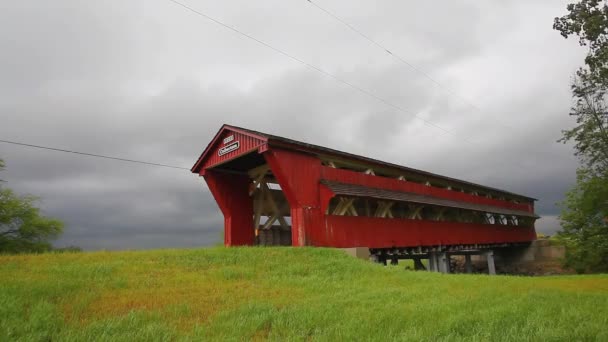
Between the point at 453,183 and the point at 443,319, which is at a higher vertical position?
the point at 453,183

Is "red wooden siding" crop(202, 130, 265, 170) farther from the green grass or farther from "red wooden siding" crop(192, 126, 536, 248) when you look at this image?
the green grass

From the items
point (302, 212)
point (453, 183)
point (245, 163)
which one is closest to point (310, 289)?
point (302, 212)

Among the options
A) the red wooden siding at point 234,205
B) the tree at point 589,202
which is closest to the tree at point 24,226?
the red wooden siding at point 234,205

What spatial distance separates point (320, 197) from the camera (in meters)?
18.6

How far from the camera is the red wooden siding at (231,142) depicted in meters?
18.0

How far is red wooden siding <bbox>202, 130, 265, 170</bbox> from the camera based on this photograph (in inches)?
710

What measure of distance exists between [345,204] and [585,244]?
20691 millimetres

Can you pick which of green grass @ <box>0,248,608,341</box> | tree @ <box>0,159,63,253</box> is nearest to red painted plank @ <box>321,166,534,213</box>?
green grass @ <box>0,248,608,341</box>

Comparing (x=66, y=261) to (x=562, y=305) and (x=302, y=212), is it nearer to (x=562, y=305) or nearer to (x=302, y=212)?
(x=302, y=212)

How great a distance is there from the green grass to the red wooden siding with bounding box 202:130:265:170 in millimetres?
6825

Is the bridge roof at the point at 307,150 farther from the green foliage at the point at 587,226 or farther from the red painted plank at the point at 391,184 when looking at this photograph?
the green foliage at the point at 587,226

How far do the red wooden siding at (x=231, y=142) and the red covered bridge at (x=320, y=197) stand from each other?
2.0 inches

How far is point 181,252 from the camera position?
46.5 ft

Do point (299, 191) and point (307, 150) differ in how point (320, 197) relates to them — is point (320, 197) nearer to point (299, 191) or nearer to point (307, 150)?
point (299, 191)
